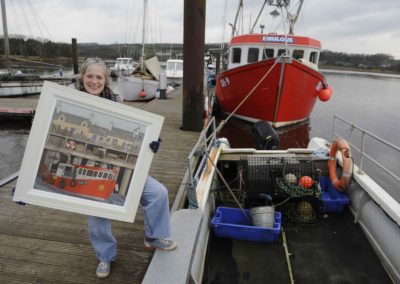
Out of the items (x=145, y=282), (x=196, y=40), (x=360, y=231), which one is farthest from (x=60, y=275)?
(x=196, y=40)

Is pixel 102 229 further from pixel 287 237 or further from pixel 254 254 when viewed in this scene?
pixel 287 237

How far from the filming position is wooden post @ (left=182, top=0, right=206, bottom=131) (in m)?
6.37

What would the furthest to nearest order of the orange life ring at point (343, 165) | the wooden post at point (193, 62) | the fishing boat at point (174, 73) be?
the fishing boat at point (174, 73) < the wooden post at point (193, 62) < the orange life ring at point (343, 165)

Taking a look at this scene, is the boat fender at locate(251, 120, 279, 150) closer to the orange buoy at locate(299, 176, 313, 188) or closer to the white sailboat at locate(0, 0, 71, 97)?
the orange buoy at locate(299, 176, 313, 188)

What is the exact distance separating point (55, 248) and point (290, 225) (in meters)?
3.40

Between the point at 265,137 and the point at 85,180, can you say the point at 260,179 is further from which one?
the point at 85,180

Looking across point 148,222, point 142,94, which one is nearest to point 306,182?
point 148,222

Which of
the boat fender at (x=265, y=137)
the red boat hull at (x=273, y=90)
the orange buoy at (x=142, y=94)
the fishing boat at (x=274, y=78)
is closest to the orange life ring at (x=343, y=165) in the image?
the boat fender at (x=265, y=137)

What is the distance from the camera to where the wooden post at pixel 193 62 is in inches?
251

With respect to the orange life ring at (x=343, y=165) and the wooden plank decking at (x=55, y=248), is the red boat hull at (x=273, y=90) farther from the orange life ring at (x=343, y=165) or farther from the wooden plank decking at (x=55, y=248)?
the wooden plank decking at (x=55, y=248)

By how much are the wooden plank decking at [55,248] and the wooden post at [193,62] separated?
3.51m

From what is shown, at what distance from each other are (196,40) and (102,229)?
5.12 metres

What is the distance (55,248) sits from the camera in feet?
9.54

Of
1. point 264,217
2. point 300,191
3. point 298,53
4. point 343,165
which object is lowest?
point 264,217
